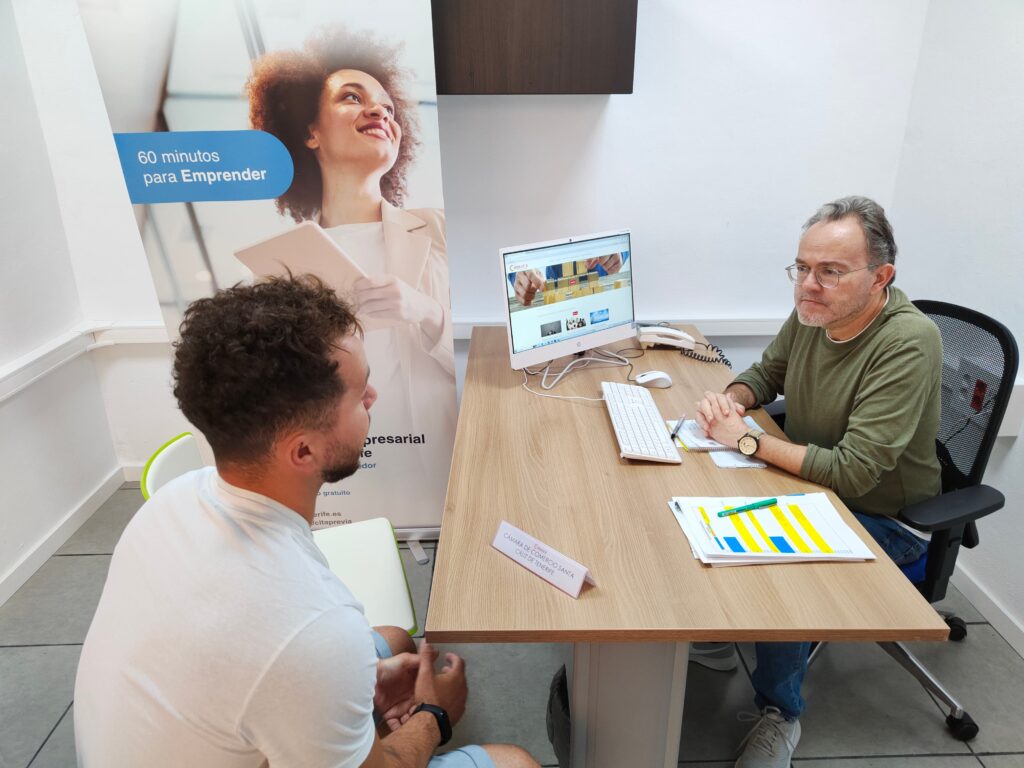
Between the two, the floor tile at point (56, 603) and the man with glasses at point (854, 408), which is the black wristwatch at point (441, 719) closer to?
the man with glasses at point (854, 408)

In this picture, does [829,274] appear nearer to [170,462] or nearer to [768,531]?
[768,531]

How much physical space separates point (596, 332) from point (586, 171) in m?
0.71

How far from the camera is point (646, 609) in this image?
1.18 meters

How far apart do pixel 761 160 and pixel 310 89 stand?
1.67m

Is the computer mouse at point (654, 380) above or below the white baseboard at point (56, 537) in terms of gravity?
above

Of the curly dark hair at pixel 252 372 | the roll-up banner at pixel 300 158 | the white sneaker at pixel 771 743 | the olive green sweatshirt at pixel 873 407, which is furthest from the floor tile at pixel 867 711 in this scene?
→ the curly dark hair at pixel 252 372

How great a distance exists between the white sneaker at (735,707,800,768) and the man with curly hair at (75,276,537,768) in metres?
1.11

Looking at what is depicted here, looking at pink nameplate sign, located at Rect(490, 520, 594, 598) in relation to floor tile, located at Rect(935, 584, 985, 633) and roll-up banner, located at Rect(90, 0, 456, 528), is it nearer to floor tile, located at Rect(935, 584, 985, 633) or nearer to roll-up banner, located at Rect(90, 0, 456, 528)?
roll-up banner, located at Rect(90, 0, 456, 528)

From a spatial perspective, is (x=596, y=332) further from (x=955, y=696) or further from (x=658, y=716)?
(x=955, y=696)

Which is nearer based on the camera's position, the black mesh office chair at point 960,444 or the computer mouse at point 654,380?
the black mesh office chair at point 960,444

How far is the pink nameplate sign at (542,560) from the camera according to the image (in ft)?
4.04

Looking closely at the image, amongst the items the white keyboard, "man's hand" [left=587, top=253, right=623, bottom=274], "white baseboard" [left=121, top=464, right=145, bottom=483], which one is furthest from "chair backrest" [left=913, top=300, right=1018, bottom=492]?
"white baseboard" [left=121, top=464, right=145, bottom=483]

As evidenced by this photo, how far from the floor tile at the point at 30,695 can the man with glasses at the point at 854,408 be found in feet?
6.29

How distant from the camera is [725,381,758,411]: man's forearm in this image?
203 cm
